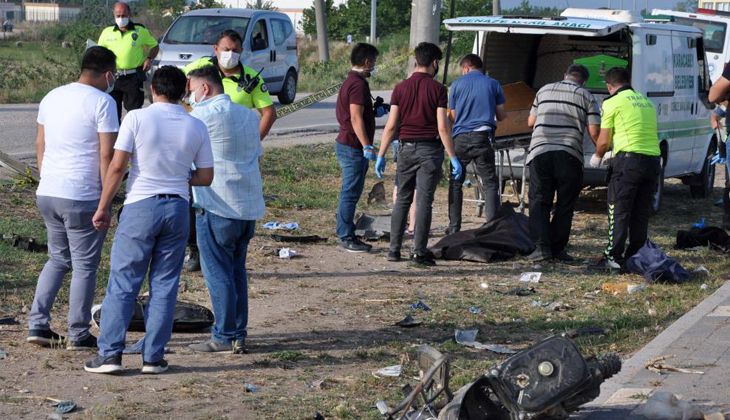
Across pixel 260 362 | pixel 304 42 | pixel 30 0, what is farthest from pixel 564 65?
pixel 30 0

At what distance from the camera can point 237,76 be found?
322 inches

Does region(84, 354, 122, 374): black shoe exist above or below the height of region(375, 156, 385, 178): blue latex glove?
below

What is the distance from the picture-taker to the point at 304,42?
57.7 meters

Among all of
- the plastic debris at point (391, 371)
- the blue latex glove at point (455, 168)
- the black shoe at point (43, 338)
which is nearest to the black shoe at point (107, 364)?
the black shoe at point (43, 338)

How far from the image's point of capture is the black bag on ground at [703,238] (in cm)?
1097

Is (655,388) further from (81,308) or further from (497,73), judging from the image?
(497,73)

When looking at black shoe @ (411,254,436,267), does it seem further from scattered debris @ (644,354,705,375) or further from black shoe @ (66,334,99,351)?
black shoe @ (66,334,99,351)

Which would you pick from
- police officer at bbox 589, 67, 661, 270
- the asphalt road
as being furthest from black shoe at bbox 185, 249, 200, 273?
the asphalt road

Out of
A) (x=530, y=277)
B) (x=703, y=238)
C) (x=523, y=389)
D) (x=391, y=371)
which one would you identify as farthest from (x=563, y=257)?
(x=523, y=389)

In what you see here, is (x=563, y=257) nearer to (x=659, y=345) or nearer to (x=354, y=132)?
(x=354, y=132)

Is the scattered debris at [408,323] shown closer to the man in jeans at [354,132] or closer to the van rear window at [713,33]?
the man in jeans at [354,132]

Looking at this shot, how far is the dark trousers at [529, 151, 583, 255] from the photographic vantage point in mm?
9914

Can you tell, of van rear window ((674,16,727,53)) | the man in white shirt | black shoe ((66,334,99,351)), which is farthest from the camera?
van rear window ((674,16,727,53))

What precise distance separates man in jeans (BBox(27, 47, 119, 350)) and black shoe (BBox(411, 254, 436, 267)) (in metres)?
3.85
